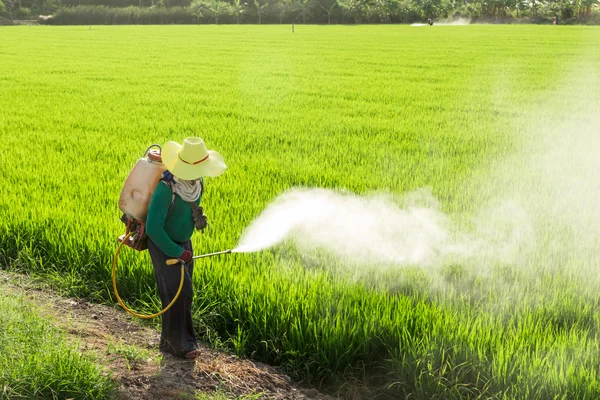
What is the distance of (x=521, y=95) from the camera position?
44.0 feet

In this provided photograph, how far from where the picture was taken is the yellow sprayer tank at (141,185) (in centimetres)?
273

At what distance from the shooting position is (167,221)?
2.79 meters

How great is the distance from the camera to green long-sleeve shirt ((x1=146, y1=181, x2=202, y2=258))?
269 centimetres

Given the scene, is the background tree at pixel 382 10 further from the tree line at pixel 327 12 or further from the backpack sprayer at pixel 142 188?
the backpack sprayer at pixel 142 188

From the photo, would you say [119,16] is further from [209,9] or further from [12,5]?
[12,5]

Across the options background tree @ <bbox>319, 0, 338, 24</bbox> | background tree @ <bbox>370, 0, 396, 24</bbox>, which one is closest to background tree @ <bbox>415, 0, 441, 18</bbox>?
background tree @ <bbox>370, 0, 396, 24</bbox>

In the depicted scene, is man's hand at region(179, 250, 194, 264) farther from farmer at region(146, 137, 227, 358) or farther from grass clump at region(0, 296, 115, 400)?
grass clump at region(0, 296, 115, 400)

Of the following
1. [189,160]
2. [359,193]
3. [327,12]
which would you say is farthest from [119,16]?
[189,160]

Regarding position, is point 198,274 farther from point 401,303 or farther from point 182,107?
point 182,107

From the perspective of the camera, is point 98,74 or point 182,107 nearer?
point 182,107

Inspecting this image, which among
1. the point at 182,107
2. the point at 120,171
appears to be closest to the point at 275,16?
the point at 182,107

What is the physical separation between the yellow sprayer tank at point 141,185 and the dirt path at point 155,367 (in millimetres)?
685

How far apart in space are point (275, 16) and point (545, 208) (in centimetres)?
7196

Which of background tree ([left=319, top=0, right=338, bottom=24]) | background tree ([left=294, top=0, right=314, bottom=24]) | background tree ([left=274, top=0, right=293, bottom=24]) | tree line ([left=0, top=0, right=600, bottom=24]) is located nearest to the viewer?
background tree ([left=319, top=0, right=338, bottom=24])
